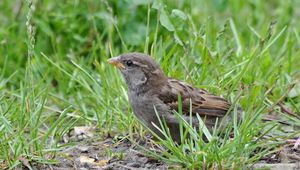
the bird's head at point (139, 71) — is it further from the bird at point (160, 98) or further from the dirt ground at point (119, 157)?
the dirt ground at point (119, 157)

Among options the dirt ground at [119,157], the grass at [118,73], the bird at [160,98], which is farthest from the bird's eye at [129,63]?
the dirt ground at [119,157]

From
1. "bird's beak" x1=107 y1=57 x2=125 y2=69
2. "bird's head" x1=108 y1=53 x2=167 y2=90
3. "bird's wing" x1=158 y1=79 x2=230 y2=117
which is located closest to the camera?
"bird's wing" x1=158 y1=79 x2=230 y2=117

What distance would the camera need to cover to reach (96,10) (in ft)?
26.9

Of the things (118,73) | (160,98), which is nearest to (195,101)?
(160,98)

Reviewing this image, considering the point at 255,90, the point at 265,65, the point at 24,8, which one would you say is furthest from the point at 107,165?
the point at 24,8

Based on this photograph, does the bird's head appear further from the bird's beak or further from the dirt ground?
the dirt ground

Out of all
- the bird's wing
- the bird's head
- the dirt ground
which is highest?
the bird's head

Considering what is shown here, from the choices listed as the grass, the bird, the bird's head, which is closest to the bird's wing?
the bird

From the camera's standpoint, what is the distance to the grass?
5043mm

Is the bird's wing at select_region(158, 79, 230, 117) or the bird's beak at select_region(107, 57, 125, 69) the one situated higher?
the bird's beak at select_region(107, 57, 125, 69)

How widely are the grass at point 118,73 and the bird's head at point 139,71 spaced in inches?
9.8

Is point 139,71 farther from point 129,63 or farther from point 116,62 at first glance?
point 116,62

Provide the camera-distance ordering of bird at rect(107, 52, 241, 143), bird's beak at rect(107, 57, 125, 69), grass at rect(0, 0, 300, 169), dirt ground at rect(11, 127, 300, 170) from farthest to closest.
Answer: bird's beak at rect(107, 57, 125, 69)
bird at rect(107, 52, 241, 143)
dirt ground at rect(11, 127, 300, 170)
grass at rect(0, 0, 300, 169)

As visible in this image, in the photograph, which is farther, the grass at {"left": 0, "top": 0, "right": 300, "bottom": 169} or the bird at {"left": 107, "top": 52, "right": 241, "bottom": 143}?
the bird at {"left": 107, "top": 52, "right": 241, "bottom": 143}
